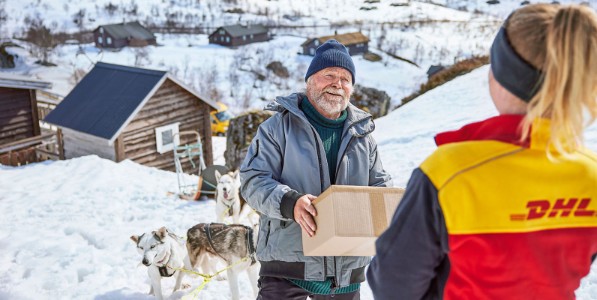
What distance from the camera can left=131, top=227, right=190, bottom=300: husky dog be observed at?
492 centimetres

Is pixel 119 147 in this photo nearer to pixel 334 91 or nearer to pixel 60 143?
pixel 60 143

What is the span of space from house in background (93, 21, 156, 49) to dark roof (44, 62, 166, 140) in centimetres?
4991

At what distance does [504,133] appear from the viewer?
1.33m

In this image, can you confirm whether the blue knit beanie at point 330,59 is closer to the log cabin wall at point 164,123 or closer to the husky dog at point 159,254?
the husky dog at point 159,254

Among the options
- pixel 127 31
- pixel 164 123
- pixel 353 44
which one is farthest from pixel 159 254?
pixel 127 31

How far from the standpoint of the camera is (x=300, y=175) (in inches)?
115

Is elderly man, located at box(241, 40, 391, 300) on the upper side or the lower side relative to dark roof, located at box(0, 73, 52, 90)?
upper

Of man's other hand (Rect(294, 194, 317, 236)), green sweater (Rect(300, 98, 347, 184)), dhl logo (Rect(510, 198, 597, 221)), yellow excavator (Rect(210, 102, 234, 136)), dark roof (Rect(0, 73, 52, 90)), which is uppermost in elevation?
dhl logo (Rect(510, 198, 597, 221))

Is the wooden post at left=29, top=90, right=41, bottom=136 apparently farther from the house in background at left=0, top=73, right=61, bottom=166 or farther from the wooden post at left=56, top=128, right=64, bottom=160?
the wooden post at left=56, top=128, right=64, bottom=160

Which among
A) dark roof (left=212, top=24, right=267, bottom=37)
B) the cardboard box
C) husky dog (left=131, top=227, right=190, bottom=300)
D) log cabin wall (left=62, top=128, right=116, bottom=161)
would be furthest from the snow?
dark roof (left=212, top=24, right=267, bottom=37)

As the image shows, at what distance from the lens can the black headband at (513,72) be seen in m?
1.27

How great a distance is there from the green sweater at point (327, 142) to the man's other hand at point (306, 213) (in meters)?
0.54

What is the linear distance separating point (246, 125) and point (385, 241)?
14764mm

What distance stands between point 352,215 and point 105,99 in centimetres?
1600
